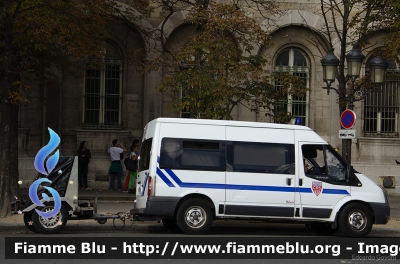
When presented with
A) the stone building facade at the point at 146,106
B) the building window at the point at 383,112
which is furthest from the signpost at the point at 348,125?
the building window at the point at 383,112

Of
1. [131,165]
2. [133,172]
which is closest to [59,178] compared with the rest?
[131,165]

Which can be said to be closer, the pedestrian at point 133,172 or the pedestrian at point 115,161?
the pedestrian at point 133,172

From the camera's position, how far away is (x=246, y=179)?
16.6 m

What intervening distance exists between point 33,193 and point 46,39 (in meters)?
4.48

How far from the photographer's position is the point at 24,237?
15.4 m

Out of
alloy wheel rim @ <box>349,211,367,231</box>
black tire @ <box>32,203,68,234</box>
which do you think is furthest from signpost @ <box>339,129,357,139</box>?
black tire @ <box>32,203,68,234</box>

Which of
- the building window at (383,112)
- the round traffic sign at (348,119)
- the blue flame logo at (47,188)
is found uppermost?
the building window at (383,112)

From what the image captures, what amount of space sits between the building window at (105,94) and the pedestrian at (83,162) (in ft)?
4.92

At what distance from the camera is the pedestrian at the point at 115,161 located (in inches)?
1051

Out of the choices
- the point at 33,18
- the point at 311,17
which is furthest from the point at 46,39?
the point at 311,17

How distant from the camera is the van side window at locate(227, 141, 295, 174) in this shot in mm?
16672

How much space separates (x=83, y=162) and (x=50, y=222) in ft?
34.7

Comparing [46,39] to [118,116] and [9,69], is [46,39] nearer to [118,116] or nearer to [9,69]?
[9,69]

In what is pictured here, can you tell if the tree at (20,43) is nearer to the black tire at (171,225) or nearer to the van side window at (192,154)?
the black tire at (171,225)
